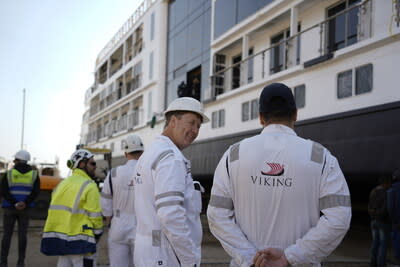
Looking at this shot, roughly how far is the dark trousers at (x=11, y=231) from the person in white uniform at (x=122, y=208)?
2254 millimetres

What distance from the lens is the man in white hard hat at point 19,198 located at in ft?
21.6

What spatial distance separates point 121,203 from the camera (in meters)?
4.77

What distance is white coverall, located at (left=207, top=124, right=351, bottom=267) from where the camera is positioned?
206cm

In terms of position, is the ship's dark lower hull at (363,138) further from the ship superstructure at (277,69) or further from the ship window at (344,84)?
the ship window at (344,84)

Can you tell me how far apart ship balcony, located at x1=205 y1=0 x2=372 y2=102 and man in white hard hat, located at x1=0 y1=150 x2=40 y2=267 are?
22.4 ft

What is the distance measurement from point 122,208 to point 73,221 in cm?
92

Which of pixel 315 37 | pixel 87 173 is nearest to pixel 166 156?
pixel 87 173

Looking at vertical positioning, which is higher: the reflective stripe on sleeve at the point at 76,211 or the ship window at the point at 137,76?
the ship window at the point at 137,76

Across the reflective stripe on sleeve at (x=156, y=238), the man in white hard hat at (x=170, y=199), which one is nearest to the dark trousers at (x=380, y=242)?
the man in white hard hat at (x=170, y=199)

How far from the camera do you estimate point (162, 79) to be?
2230cm

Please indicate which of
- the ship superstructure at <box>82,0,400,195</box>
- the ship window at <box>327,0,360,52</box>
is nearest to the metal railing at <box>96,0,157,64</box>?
the ship superstructure at <box>82,0,400,195</box>

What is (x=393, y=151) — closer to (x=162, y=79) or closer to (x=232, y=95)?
(x=232, y=95)

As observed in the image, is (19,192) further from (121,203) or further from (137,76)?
(137,76)

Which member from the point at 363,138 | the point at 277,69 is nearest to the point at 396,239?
the point at 363,138
